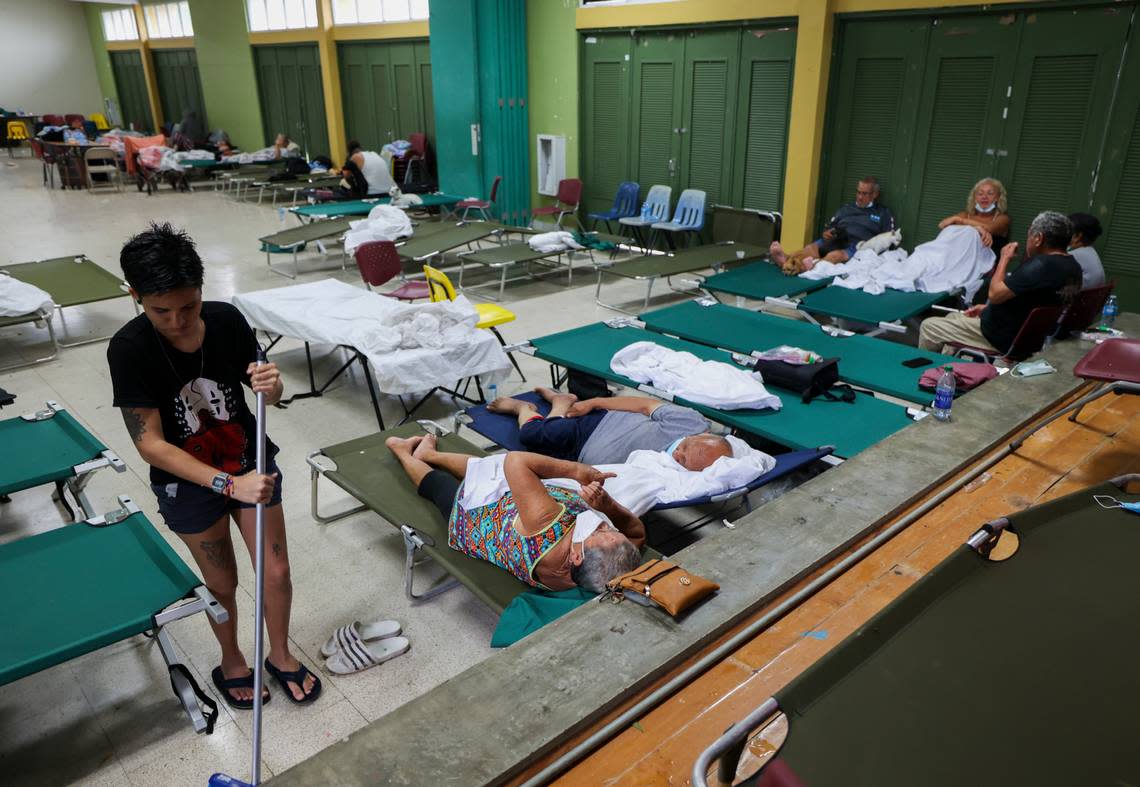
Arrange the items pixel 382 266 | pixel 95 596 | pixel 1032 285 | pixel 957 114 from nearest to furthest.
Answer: pixel 95 596 < pixel 1032 285 < pixel 382 266 < pixel 957 114

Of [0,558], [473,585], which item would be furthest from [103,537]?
[473,585]

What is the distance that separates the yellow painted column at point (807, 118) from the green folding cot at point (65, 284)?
576 centimetres

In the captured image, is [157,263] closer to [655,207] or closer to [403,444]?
[403,444]

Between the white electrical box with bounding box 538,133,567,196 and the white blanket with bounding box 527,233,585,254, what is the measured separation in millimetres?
2132

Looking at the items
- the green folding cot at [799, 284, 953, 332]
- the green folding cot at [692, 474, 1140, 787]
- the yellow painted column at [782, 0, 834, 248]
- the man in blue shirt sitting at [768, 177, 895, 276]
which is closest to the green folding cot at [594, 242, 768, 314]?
the man in blue shirt sitting at [768, 177, 895, 276]

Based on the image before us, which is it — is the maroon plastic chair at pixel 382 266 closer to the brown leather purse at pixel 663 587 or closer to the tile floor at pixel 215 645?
the tile floor at pixel 215 645

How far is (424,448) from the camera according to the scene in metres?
3.28

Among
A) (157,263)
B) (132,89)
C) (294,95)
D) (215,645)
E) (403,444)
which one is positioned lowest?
(215,645)

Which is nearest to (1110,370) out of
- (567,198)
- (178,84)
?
(567,198)

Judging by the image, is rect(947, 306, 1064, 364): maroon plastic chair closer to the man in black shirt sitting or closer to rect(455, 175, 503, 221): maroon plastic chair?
the man in black shirt sitting

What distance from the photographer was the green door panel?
711 cm

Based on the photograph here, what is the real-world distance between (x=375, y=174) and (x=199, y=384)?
325 inches

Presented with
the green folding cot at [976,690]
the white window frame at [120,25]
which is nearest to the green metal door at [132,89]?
the white window frame at [120,25]

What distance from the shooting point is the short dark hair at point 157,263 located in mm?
1854
